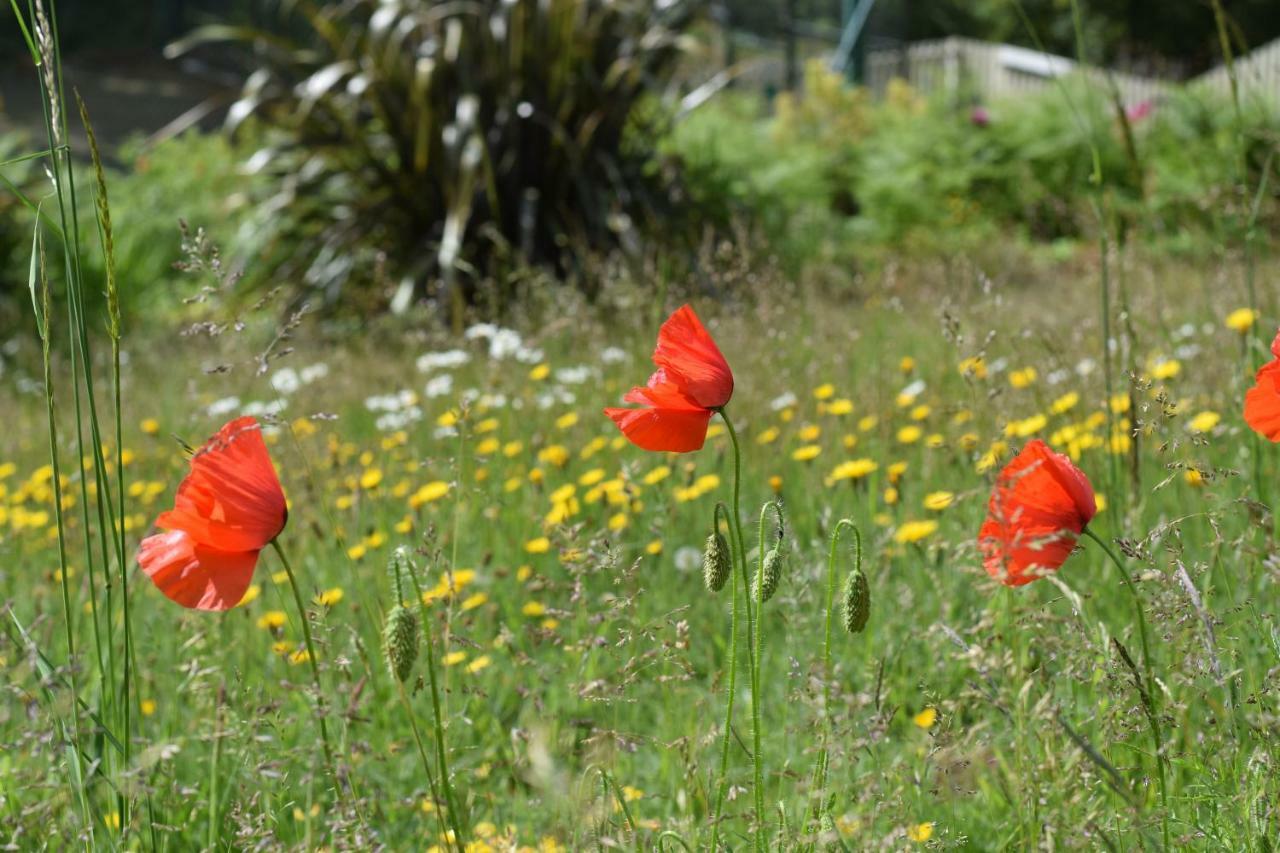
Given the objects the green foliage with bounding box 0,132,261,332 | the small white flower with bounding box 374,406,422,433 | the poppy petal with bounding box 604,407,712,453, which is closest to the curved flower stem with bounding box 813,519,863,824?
the poppy petal with bounding box 604,407,712,453

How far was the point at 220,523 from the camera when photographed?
1.14 m

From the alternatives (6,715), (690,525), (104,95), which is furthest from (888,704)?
(104,95)

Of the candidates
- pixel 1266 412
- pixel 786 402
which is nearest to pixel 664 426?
pixel 1266 412

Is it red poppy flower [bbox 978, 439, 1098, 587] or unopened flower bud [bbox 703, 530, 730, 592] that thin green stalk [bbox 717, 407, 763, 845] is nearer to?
unopened flower bud [bbox 703, 530, 730, 592]

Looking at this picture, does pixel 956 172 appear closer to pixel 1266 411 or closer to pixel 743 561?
pixel 1266 411

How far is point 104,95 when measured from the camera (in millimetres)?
18938

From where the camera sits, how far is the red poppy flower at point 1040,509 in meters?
1.08

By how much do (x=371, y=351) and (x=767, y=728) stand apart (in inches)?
141

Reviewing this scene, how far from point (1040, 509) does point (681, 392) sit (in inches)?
12.8

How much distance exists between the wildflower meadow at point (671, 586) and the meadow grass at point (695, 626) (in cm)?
2

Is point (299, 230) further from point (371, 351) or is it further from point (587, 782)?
point (587, 782)

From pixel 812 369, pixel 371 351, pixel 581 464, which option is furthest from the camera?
pixel 371 351

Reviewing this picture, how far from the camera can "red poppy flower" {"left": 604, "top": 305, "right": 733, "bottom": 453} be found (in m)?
1.16

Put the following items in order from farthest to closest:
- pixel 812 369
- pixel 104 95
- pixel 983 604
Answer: pixel 104 95
pixel 812 369
pixel 983 604
